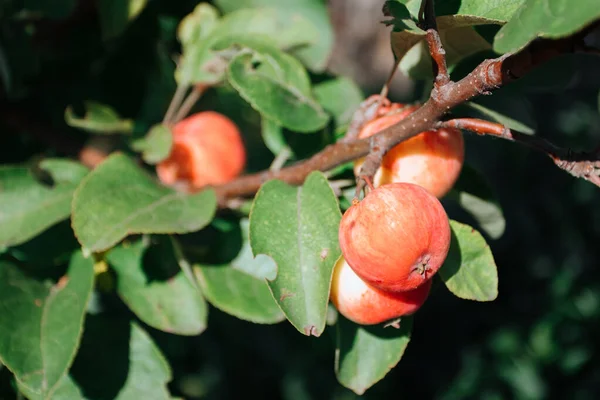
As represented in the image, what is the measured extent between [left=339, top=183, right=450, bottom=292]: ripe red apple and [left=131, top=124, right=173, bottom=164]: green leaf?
1.72 feet

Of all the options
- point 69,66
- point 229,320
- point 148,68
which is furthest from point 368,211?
point 229,320

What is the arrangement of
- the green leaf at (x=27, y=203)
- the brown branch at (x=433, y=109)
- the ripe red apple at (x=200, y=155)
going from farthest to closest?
1. the ripe red apple at (x=200, y=155)
2. the green leaf at (x=27, y=203)
3. the brown branch at (x=433, y=109)

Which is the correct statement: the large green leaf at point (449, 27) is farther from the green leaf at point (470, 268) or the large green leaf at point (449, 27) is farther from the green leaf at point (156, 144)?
the green leaf at point (156, 144)

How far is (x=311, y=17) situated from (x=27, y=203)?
2.43 feet

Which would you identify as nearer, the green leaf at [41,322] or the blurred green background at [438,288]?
the green leaf at [41,322]

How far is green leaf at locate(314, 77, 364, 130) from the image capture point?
1189 mm

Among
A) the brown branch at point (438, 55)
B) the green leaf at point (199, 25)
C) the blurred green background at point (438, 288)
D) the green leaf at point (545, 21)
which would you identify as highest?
the green leaf at point (545, 21)

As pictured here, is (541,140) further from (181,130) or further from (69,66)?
(69,66)

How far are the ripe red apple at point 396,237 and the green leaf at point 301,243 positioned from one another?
0.05 meters

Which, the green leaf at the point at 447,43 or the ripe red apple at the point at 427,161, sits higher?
the green leaf at the point at 447,43

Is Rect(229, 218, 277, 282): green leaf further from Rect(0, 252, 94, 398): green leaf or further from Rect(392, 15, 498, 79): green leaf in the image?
Rect(392, 15, 498, 79): green leaf

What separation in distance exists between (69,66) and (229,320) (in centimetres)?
154

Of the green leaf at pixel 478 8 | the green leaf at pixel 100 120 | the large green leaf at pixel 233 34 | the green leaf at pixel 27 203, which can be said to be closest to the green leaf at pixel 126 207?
the green leaf at pixel 27 203

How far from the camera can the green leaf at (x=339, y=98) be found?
1.19m
